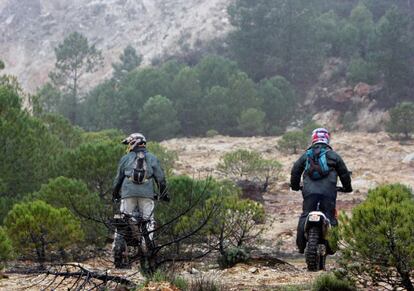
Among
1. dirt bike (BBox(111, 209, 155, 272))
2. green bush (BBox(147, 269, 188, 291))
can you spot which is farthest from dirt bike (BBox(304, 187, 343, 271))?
green bush (BBox(147, 269, 188, 291))

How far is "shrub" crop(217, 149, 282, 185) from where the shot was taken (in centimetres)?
2070

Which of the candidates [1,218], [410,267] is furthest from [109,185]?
[410,267]

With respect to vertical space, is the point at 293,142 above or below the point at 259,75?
below

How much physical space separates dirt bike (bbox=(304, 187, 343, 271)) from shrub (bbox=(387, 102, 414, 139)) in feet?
76.2

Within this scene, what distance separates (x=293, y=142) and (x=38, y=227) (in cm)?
1983

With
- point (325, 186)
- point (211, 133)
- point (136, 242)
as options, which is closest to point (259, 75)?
point (211, 133)

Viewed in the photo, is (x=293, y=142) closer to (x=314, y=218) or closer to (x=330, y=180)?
(x=330, y=180)

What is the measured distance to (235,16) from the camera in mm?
41938

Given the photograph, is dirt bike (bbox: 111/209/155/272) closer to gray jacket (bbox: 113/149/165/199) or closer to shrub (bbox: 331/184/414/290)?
gray jacket (bbox: 113/149/165/199)

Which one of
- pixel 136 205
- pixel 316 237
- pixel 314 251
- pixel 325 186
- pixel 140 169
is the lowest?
pixel 314 251

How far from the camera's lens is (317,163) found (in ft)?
20.1

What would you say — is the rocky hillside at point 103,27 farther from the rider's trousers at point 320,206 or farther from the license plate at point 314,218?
the license plate at point 314,218

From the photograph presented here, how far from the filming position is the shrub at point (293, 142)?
27.2m

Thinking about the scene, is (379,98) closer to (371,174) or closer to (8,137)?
(371,174)
